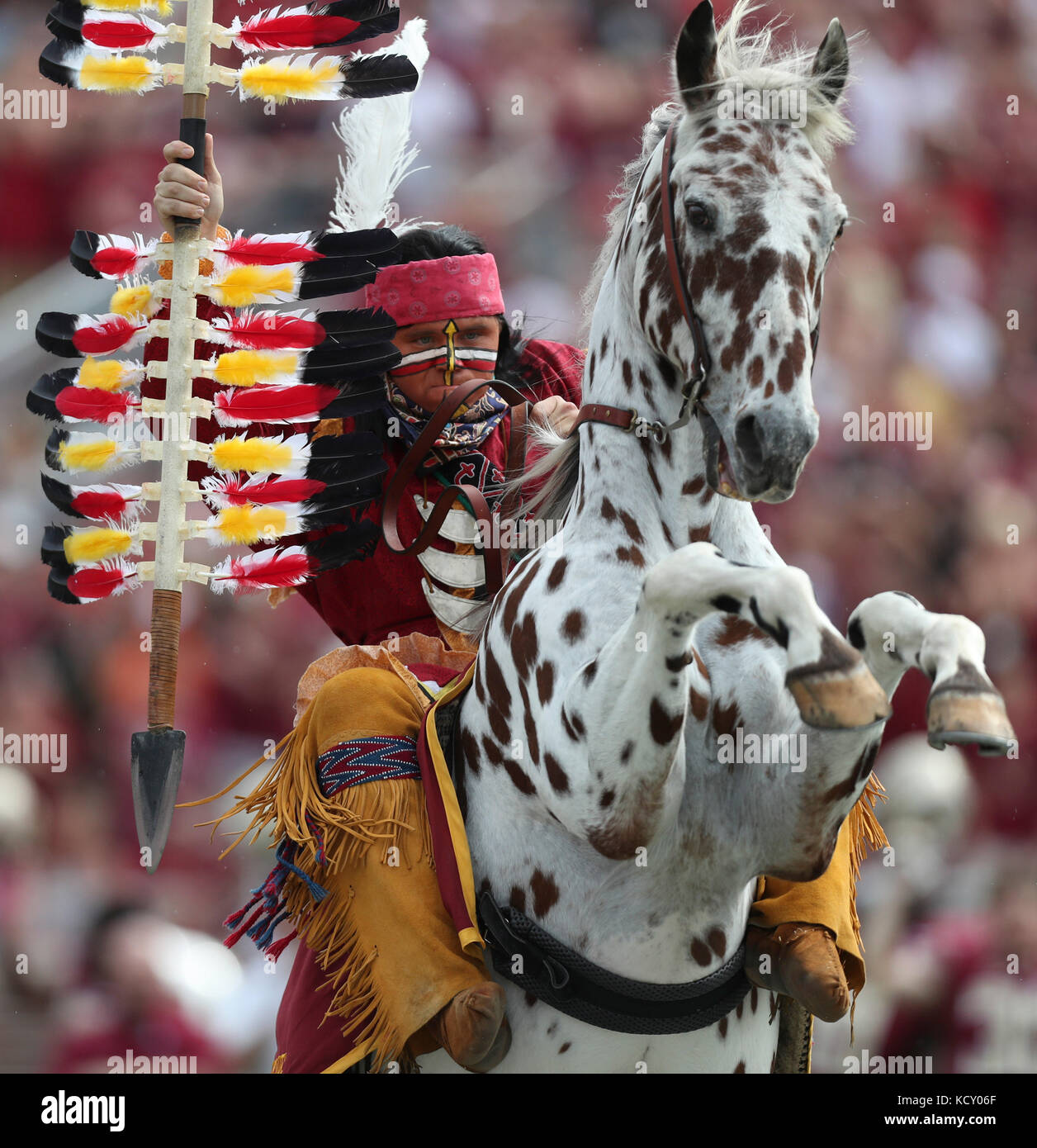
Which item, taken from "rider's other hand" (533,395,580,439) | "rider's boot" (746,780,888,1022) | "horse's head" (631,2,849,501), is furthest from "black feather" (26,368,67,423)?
"rider's boot" (746,780,888,1022)

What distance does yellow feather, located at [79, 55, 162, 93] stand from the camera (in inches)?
118

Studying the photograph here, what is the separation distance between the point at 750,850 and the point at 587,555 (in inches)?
24.5

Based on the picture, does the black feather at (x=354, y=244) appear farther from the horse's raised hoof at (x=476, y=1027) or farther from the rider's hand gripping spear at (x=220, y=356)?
the horse's raised hoof at (x=476, y=1027)

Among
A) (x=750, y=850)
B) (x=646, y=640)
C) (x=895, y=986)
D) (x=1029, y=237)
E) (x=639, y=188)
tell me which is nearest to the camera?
(x=646, y=640)

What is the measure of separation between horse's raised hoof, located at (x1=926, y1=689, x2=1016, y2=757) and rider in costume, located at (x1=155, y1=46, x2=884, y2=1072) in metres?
0.74

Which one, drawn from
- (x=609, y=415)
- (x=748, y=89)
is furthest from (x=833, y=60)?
(x=609, y=415)

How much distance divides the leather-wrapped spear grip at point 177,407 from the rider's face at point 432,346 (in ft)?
1.90

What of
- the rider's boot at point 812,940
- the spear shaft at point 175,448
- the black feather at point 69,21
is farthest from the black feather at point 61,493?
the rider's boot at point 812,940

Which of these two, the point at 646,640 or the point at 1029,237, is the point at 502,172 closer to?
the point at 1029,237

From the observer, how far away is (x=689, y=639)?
229 centimetres

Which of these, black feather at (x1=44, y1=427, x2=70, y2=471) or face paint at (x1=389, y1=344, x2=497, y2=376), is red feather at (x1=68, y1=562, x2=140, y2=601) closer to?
black feather at (x1=44, y1=427, x2=70, y2=471)

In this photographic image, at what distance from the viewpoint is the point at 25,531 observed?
5.36m

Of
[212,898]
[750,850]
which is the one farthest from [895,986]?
[750,850]

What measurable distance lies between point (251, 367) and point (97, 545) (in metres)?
0.52
